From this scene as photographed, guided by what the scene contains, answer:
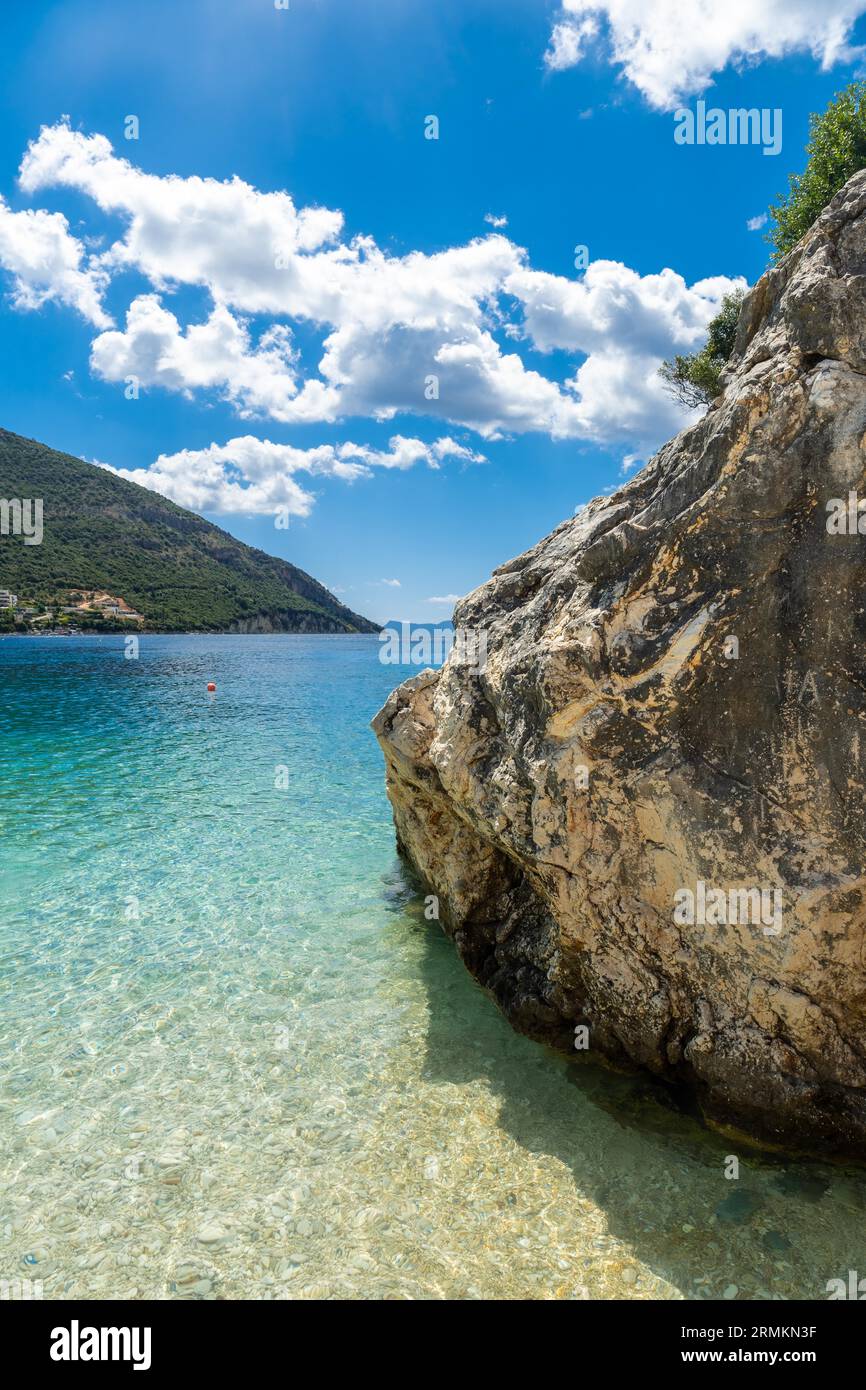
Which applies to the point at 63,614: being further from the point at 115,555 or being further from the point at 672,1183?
the point at 672,1183

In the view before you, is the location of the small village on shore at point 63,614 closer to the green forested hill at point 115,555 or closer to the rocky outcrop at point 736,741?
the green forested hill at point 115,555

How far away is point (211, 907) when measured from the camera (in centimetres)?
1193

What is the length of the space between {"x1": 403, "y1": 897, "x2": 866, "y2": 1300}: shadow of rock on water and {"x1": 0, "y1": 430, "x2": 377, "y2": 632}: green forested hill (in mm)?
134687

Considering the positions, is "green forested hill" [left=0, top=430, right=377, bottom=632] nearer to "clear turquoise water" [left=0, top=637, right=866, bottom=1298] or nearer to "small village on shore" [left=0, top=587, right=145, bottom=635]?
"small village on shore" [left=0, top=587, right=145, bottom=635]

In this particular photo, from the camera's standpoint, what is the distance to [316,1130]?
6711 mm

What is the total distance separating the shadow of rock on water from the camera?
201 inches

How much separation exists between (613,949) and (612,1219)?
221 cm

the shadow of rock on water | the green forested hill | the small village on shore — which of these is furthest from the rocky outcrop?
the green forested hill

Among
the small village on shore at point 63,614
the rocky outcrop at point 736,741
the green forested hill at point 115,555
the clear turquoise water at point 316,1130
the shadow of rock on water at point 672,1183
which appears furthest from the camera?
the green forested hill at point 115,555

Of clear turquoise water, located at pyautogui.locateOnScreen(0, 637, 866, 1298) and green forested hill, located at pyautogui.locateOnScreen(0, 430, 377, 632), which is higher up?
green forested hill, located at pyautogui.locateOnScreen(0, 430, 377, 632)

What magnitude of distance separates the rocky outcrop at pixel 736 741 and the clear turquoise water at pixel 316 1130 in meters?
0.91

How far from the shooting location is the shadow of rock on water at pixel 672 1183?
5.09 meters

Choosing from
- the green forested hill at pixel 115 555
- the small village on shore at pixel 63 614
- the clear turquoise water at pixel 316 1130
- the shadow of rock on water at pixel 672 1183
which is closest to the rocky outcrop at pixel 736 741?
the shadow of rock on water at pixel 672 1183
